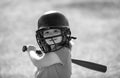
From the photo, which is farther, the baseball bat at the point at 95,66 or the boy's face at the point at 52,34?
the baseball bat at the point at 95,66

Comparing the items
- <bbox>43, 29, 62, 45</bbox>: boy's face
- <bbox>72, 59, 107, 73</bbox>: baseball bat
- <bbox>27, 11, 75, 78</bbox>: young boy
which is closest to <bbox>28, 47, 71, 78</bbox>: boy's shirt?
<bbox>27, 11, 75, 78</bbox>: young boy

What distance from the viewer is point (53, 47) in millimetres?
3699

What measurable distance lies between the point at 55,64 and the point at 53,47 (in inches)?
7.5

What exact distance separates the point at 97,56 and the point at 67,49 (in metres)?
1.68

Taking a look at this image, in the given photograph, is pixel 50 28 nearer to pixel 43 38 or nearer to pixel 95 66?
pixel 43 38

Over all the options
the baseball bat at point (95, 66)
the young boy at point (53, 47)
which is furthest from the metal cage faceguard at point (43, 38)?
the baseball bat at point (95, 66)

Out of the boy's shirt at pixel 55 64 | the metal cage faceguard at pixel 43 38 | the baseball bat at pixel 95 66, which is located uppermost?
the metal cage faceguard at pixel 43 38

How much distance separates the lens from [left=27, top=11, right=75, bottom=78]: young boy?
3.63 metres

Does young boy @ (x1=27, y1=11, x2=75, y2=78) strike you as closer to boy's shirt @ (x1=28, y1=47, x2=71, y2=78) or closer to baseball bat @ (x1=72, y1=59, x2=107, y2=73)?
boy's shirt @ (x1=28, y1=47, x2=71, y2=78)

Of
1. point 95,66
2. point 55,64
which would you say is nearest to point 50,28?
point 55,64

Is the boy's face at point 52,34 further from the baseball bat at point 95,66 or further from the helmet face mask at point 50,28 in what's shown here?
the baseball bat at point 95,66

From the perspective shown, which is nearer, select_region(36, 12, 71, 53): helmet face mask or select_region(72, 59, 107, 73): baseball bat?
select_region(36, 12, 71, 53): helmet face mask

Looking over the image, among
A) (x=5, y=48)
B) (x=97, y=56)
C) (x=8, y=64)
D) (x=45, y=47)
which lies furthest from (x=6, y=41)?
(x=45, y=47)

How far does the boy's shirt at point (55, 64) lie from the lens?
3.62 m
